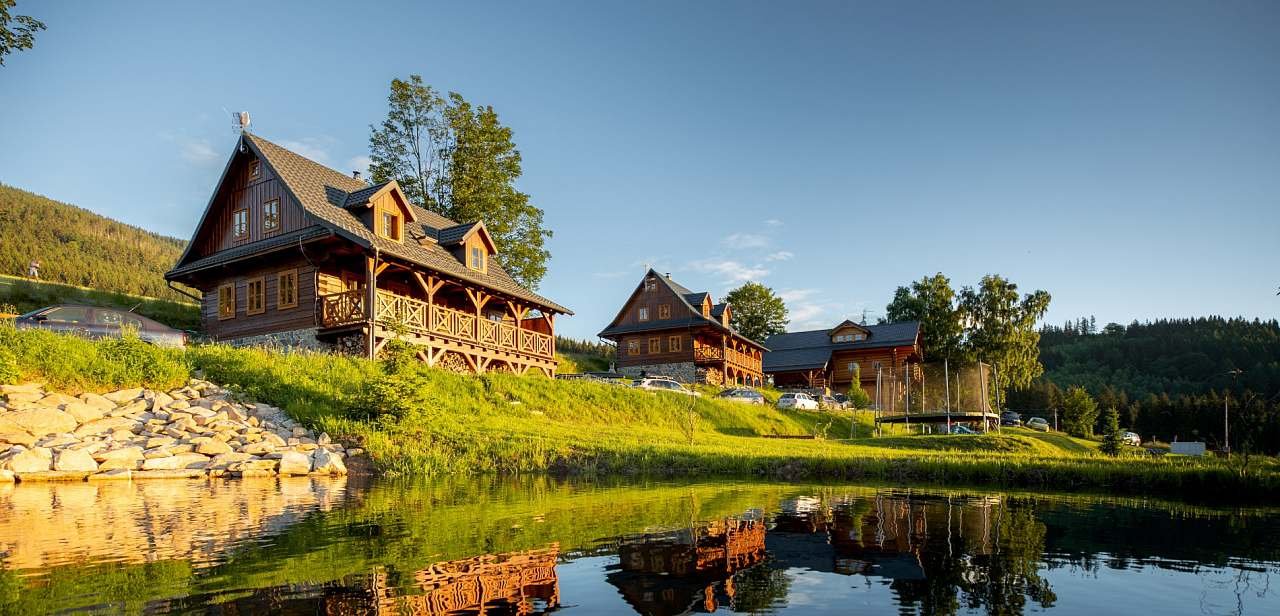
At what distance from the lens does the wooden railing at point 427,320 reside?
83.8 ft

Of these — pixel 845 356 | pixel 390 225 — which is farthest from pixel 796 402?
pixel 390 225

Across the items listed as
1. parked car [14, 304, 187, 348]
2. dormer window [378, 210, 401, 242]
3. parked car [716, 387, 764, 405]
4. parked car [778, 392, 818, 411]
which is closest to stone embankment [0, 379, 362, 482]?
parked car [14, 304, 187, 348]

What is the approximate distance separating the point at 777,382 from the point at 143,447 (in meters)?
53.2

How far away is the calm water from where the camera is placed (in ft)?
17.6

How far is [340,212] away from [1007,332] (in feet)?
158

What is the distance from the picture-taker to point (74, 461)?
44.9 feet

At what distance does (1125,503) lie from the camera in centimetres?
1191

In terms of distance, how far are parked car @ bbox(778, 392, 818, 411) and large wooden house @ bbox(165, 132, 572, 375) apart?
16.9 meters

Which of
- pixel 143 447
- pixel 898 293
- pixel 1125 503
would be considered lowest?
pixel 1125 503

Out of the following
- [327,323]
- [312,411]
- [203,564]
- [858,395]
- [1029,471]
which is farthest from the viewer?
[858,395]

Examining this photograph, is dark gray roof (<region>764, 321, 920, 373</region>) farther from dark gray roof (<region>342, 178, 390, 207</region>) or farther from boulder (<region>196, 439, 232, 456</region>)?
boulder (<region>196, 439, 232, 456</region>)

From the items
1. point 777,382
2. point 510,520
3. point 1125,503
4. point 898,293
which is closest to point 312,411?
point 510,520

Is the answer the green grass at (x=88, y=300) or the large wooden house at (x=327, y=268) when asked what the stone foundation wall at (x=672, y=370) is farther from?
the green grass at (x=88, y=300)

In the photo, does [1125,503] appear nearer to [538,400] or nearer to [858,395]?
[538,400]
